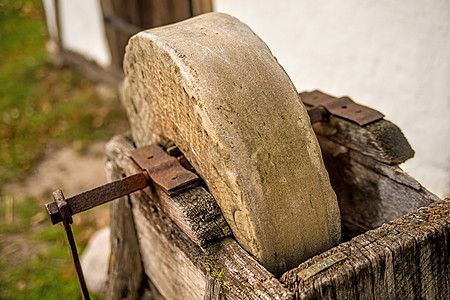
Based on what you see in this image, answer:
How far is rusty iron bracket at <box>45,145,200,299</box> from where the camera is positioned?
4.40ft

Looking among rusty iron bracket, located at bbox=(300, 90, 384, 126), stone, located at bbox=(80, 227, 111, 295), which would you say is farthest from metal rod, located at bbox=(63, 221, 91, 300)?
stone, located at bbox=(80, 227, 111, 295)

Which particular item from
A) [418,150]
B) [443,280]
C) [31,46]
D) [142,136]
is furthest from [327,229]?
[31,46]

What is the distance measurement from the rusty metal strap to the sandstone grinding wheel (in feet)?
0.18

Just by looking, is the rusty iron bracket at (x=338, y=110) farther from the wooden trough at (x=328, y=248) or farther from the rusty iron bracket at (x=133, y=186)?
the rusty iron bracket at (x=133, y=186)

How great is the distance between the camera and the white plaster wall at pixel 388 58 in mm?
2314

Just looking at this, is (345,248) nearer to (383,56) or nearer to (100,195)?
(100,195)

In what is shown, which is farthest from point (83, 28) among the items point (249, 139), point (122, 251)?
point (249, 139)

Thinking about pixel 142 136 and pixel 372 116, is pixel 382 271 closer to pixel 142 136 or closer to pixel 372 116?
pixel 372 116

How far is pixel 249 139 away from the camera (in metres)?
1.21

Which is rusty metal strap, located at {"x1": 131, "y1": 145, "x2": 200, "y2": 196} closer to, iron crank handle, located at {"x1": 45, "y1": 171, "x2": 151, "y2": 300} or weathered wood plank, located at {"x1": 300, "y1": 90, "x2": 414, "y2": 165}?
iron crank handle, located at {"x1": 45, "y1": 171, "x2": 151, "y2": 300}

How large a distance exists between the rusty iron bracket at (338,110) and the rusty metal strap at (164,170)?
1.82 ft

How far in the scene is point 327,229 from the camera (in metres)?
1.33

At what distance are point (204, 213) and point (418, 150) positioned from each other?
5.68ft

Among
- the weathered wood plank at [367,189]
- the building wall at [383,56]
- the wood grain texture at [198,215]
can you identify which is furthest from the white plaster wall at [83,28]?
the wood grain texture at [198,215]
